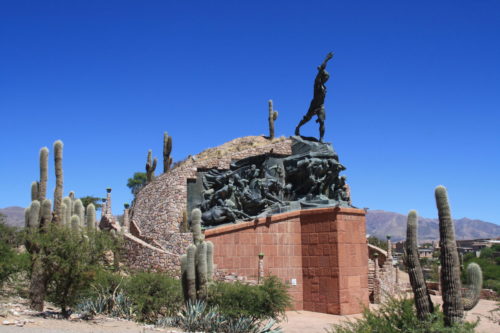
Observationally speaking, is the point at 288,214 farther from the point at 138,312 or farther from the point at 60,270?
the point at 60,270

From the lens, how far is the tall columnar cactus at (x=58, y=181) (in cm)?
1409

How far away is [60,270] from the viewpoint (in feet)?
40.7

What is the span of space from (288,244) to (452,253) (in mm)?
10983

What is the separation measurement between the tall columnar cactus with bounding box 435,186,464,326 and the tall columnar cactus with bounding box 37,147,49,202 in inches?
412

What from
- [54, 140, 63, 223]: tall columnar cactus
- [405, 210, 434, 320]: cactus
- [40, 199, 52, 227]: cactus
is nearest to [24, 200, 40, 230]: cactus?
[40, 199, 52, 227]: cactus

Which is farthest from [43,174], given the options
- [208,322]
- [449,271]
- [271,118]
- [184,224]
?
[271,118]

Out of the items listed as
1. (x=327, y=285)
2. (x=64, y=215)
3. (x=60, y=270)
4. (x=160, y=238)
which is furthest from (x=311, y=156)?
(x=60, y=270)

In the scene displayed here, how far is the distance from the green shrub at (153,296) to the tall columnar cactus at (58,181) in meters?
2.67

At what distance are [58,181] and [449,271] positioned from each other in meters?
10.5

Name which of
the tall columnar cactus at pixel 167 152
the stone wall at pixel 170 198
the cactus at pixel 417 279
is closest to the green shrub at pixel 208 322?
the cactus at pixel 417 279

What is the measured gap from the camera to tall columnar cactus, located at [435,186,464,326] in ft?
29.5

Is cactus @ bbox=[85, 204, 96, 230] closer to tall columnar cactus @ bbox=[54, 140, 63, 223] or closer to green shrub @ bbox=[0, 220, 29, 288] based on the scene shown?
green shrub @ bbox=[0, 220, 29, 288]

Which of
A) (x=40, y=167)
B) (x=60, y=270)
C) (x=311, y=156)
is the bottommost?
(x=60, y=270)

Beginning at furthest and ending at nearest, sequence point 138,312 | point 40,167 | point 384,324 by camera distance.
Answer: point 40,167
point 138,312
point 384,324
